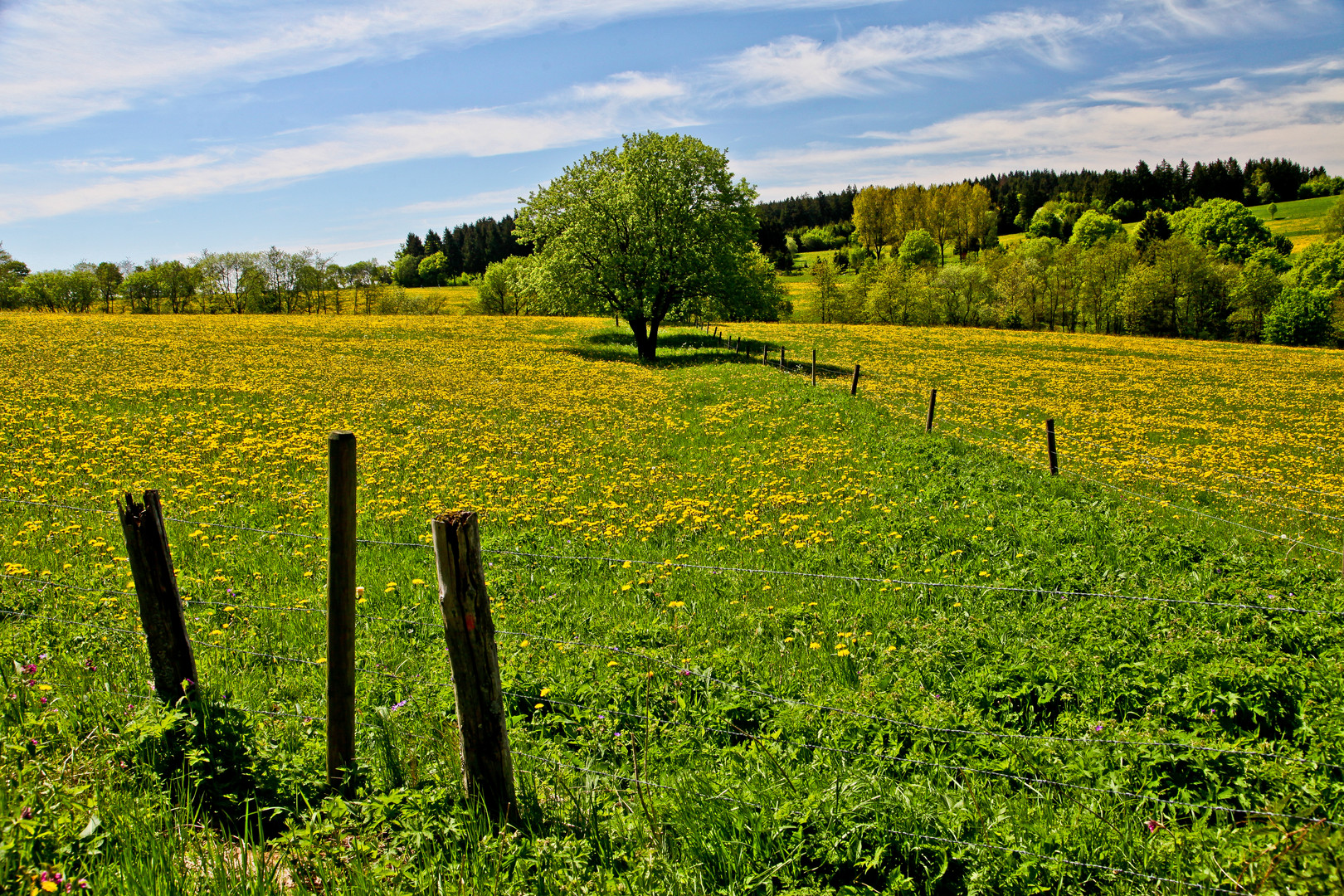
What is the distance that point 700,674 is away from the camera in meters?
5.28

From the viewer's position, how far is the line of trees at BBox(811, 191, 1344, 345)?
63.5 m

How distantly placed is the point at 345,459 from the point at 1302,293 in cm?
8177

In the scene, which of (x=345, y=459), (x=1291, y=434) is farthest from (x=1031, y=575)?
(x=1291, y=434)

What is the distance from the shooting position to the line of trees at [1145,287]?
63500mm

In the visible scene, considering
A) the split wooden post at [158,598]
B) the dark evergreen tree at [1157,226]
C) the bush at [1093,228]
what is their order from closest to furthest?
1. the split wooden post at [158,598]
2. the dark evergreen tree at [1157,226]
3. the bush at [1093,228]

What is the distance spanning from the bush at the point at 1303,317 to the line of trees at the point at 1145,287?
0.09 m

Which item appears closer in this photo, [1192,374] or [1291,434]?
[1291,434]

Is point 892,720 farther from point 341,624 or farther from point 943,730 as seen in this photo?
point 341,624

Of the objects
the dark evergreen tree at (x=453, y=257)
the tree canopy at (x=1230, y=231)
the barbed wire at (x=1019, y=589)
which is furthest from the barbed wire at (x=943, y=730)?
the dark evergreen tree at (x=453, y=257)

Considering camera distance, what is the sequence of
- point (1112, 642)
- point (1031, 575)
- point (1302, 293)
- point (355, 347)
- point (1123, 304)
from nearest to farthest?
point (1112, 642), point (1031, 575), point (355, 347), point (1302, 293), point (1123, 304)

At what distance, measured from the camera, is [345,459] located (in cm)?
351

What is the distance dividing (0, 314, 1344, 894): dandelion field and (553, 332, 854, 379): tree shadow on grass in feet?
64.1

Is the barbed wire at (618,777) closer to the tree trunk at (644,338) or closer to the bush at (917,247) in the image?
the tree trunk at (644,338)

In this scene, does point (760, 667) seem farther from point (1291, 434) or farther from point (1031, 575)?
point (1291, 434)
